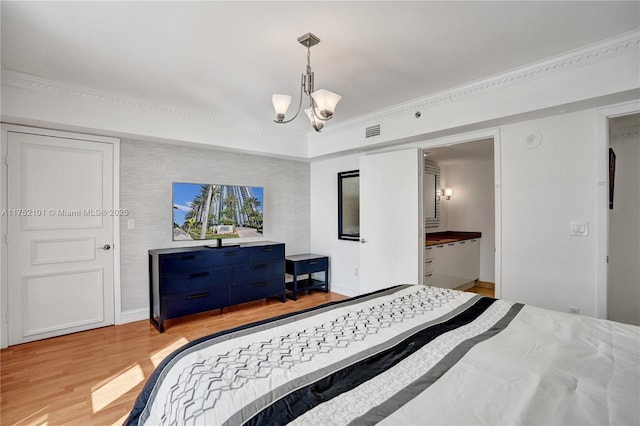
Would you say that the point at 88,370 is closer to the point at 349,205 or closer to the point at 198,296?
the point at 198,296

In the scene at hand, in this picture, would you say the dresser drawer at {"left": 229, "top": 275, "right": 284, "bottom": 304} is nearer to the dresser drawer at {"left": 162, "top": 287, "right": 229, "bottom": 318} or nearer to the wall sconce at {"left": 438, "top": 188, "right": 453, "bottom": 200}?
the dresser drawer at {"left": 162, "top": 287, "right": 229, "bottom": 318}

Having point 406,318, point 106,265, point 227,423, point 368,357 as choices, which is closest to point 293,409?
point 227,423

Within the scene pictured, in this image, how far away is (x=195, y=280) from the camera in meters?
3.58

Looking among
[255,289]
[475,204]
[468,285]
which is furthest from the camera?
[475,204]

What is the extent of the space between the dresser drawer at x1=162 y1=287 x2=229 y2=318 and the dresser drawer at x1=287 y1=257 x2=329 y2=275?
3.57 ft

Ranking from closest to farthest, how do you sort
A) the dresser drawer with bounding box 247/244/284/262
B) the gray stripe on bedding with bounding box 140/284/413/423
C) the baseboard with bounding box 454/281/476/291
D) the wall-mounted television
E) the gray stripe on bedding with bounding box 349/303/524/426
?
the gray stripe on bedding with bounding box 349/303/524/426 < the gray stripe on bedding with bounding box 140/284/413/423 < the wall-mounted television < the dresser drawer with bounding box 247/244/284/262 < the baseboard with bounding box 454/281/476/291

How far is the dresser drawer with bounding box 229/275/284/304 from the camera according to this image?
12.8 feet

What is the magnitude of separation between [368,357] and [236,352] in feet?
1.81

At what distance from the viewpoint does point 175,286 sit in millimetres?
3445

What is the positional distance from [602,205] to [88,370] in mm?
4379

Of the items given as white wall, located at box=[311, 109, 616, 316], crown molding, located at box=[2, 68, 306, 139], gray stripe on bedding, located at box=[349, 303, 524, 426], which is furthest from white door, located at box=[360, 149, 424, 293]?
gray stripe on bedding, located at box=[349, 303, 524, 426]

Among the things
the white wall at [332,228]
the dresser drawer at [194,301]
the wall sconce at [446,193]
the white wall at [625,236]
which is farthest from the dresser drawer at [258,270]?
the white wall at [625,236]

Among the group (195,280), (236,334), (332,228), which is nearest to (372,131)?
(332,228)

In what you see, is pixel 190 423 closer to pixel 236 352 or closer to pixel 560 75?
pixel 236 352
